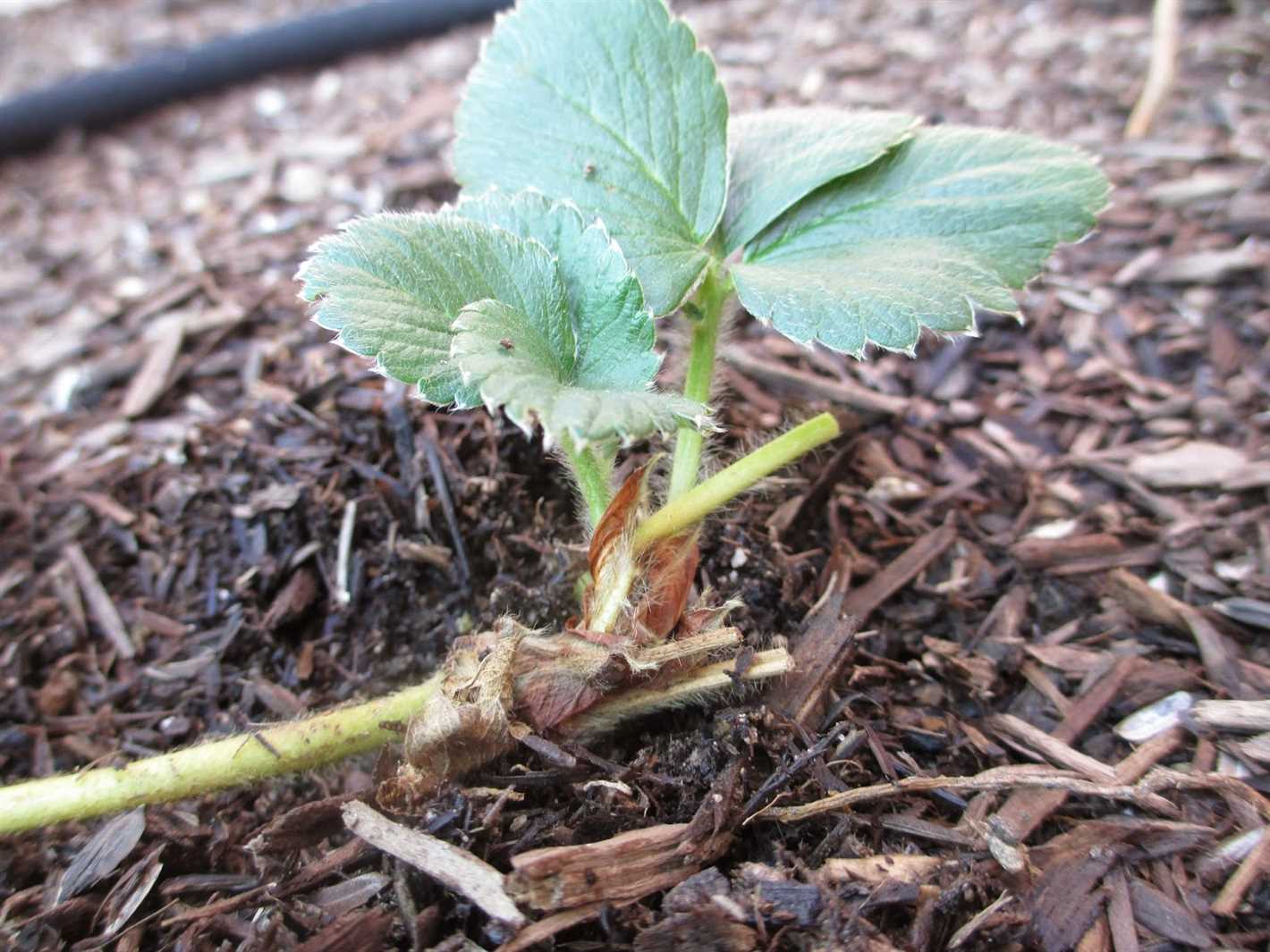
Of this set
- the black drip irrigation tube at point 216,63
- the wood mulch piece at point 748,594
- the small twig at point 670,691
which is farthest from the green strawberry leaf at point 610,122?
the black drip irrigation tube at point 216,63

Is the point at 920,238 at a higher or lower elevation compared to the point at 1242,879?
higher

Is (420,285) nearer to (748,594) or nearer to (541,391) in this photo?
(541,391)

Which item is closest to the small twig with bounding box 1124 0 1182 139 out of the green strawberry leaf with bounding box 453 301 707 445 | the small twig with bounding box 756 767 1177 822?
the small twig with bounding box 756 767 1177 822

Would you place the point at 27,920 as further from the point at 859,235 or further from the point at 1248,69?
the point at 1248,69

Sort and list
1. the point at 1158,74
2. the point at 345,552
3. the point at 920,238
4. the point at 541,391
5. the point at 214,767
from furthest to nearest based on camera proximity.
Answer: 1. the point at 1158,74
2. the point at 345,552
3. the point at 920,238
4. the point at 214,767
5. the point at 541,391

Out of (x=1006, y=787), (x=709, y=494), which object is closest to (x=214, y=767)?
(x=709, y=494)

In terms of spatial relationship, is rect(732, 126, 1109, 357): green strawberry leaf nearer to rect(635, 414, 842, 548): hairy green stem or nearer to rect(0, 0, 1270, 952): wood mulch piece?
rect(635, 414, 842, 548): hairy green stem
